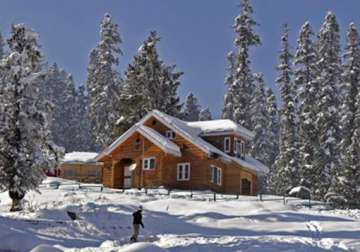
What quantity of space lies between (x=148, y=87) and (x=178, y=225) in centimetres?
3873

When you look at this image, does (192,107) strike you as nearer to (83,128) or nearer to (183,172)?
(83,128)

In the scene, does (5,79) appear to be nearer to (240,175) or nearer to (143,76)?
(240,175)

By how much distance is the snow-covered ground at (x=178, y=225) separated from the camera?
93.4 feet

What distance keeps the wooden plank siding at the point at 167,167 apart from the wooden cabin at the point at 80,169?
16308 millimetres

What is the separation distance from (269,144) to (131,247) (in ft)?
231

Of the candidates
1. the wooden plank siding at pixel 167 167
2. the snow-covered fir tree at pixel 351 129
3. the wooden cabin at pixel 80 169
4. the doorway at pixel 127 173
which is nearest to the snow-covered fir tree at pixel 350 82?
the snow-covered fir tree at pixel 351 129

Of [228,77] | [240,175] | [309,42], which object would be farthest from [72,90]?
[240,175]

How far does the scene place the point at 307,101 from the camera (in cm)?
6788

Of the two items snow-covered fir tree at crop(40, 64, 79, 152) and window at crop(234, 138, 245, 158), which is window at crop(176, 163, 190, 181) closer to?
window at crop(234, 138, 245, 158)

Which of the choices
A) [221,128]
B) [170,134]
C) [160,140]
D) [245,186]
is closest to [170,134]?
[170,134]

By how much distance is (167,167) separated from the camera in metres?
54.5

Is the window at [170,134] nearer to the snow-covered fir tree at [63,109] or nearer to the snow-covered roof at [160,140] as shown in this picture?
the snow-covered roof at [160,140]

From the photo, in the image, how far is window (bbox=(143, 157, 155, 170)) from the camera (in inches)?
2153

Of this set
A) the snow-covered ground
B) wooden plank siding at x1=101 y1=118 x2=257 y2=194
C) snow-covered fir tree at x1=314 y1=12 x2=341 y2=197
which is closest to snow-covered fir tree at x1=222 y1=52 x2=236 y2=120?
snow-covered fir tree at x1=314 y1=12 x2=341 y2=197
